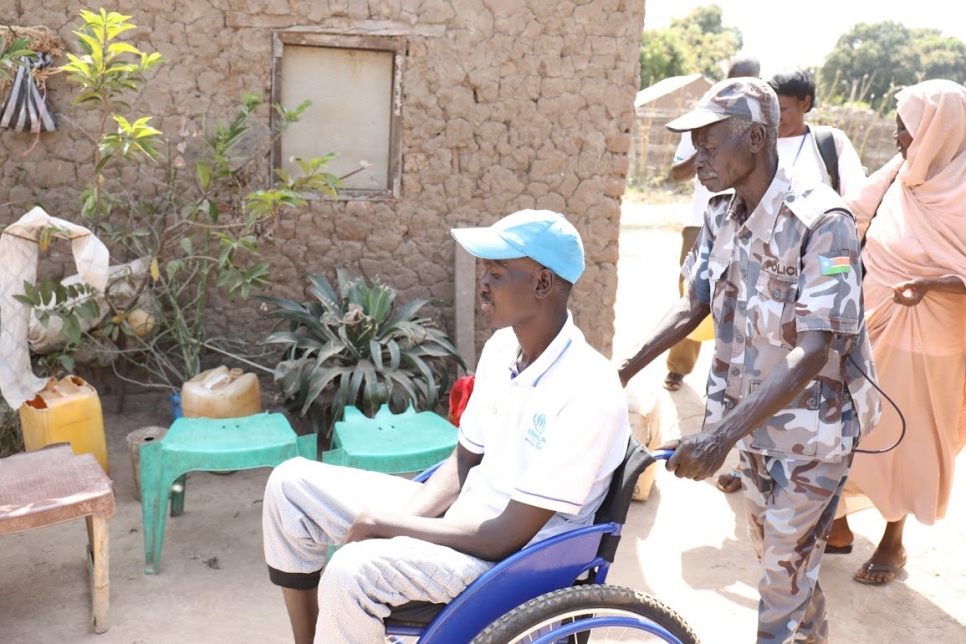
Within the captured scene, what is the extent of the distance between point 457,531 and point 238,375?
8.61ft

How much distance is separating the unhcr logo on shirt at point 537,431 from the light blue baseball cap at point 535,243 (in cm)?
35

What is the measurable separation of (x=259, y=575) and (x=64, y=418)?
1.23 meters

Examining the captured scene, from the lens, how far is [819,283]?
2158mm

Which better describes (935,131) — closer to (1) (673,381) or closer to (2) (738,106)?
(2) (738,106)

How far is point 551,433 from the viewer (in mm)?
2090

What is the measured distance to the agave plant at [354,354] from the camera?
14.3 feet

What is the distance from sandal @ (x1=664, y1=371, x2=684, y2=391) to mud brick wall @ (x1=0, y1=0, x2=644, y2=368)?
72 centimetres

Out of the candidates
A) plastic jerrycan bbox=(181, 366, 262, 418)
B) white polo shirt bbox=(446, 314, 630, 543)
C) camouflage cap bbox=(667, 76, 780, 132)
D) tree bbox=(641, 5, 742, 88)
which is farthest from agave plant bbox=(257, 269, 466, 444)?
tree bbox=(641, 5, 742, 88)

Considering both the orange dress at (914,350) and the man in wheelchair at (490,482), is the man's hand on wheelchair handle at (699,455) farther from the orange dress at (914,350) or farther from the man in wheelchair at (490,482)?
the orange dress at (914,350)

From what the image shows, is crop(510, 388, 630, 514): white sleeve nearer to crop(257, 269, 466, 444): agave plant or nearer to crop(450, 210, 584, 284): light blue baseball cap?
crop(450, 210, 584, 284): light blue baseball cap

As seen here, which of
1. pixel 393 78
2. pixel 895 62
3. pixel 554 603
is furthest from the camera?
pixel 895 62

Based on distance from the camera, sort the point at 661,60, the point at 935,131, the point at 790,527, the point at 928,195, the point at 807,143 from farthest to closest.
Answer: the point at 661,60
the point at 807,143
the point at 928,195
the point at 935,131
the point at 790,527

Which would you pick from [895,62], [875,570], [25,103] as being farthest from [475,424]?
[895,62]

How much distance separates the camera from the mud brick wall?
4582 millimetres
